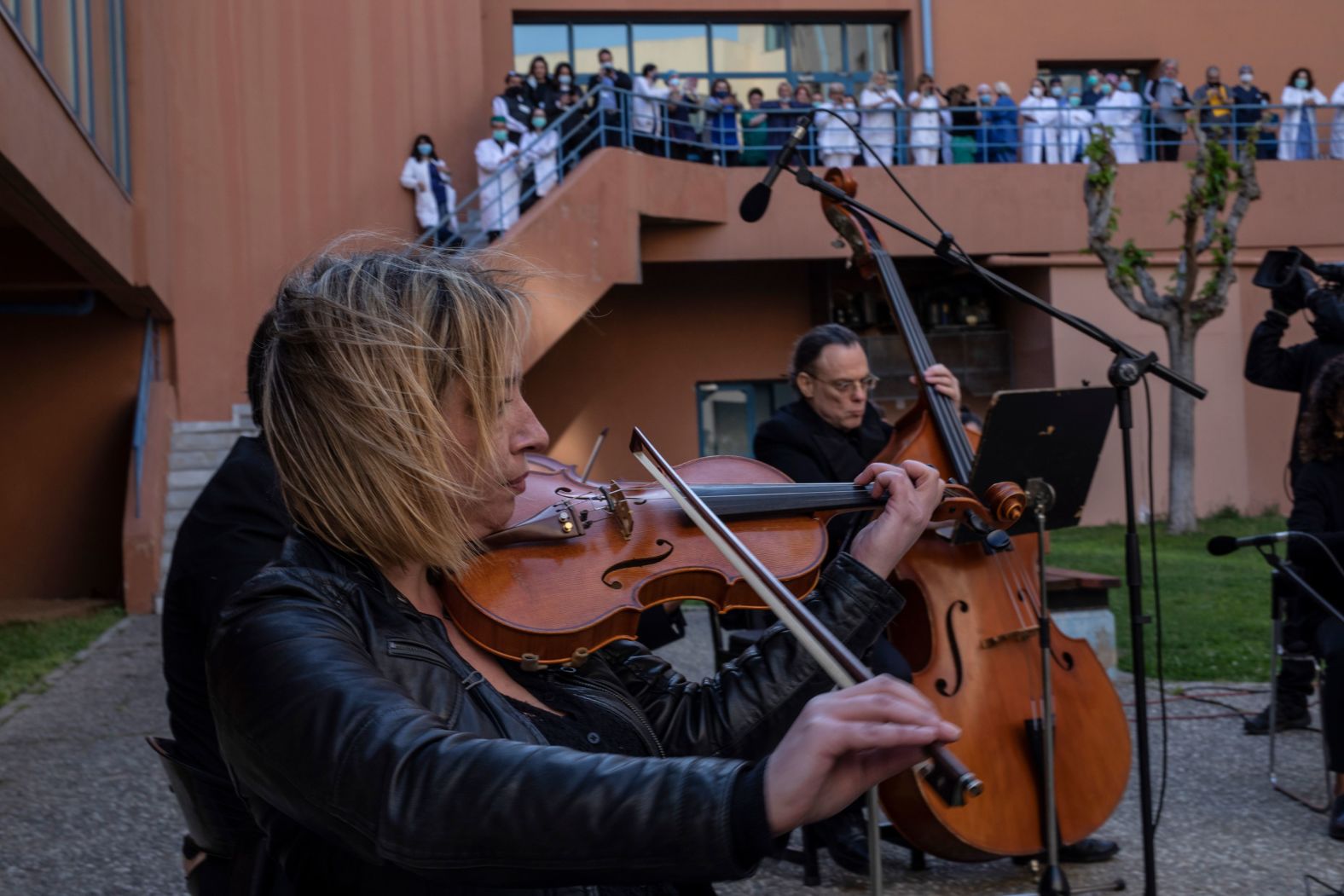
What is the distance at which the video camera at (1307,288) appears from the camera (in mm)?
5242

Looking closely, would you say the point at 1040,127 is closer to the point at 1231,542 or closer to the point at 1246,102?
the point at 1246,102

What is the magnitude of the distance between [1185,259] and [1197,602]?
555 centimetres

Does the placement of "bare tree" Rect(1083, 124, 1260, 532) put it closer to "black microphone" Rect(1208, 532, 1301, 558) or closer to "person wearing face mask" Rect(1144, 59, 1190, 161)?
"person wearing face mask" Rect(1144, 59, 1190, 161)

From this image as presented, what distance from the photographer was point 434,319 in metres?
1.46

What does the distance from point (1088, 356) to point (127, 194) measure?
34.8ft

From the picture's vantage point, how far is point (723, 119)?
47.7ft

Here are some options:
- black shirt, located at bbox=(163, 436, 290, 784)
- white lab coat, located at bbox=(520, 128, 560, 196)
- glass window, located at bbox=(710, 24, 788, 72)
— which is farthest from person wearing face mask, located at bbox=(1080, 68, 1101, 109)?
black shirt, located at bbox=(163, 436, 290, 784)

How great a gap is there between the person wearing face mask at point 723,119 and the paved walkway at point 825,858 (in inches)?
378

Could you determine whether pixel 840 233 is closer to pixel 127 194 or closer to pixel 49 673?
pixel 49 673

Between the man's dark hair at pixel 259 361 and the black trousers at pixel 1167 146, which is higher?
the black trousers at pixel 1167 146

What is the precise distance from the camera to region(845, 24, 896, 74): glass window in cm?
1662

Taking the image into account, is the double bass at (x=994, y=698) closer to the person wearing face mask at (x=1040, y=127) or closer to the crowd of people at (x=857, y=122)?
the crowd of people at (x=857, y=122)

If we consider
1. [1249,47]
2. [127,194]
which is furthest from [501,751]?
[1249,47]

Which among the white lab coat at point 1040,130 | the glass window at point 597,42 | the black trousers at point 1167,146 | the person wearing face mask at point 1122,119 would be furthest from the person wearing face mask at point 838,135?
the black trousers at point 1167,146
